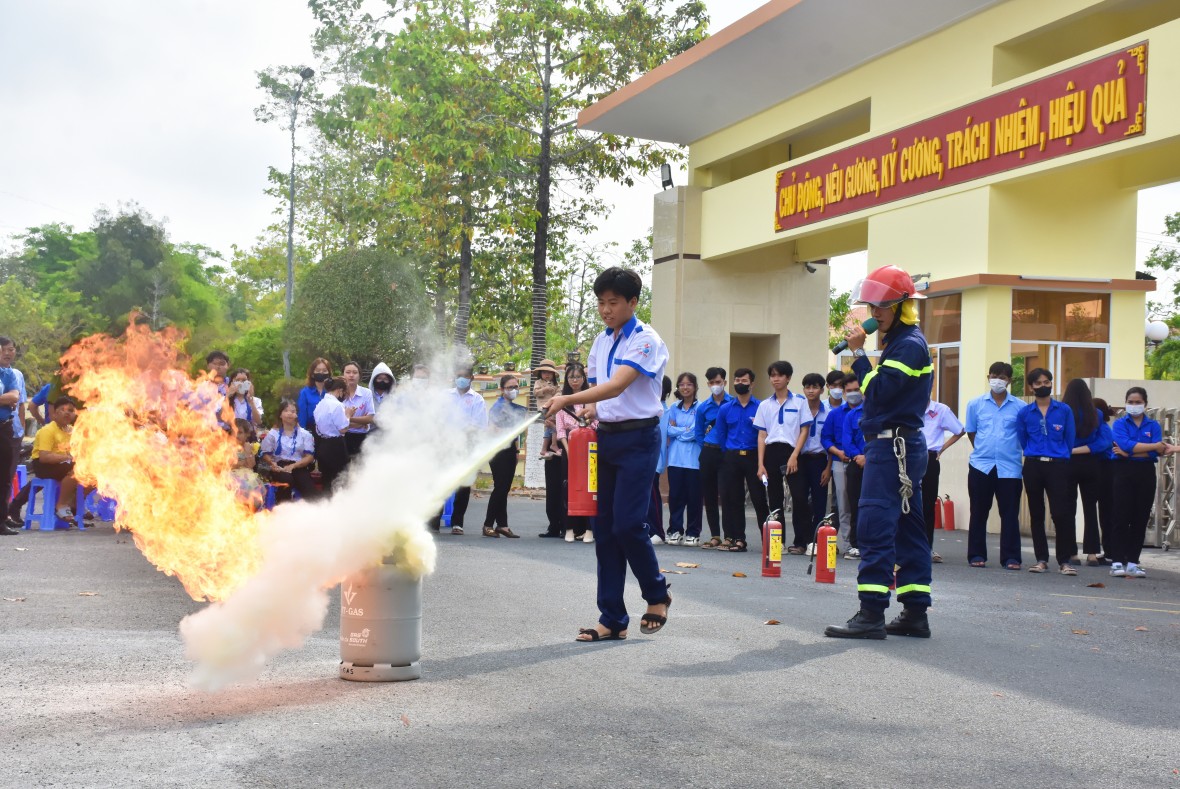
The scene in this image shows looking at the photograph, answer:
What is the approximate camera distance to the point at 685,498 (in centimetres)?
1514

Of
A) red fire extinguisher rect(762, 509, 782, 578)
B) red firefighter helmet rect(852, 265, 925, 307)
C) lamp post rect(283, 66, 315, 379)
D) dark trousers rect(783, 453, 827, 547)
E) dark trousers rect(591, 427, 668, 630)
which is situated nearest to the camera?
dark trousers rect(591, 427, 668, 630)

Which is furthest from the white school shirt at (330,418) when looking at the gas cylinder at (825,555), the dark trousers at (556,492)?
the gas cylinder at (825,555)

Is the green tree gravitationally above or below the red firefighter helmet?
above

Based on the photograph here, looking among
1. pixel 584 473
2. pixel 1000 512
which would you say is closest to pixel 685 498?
pixel 1000 512

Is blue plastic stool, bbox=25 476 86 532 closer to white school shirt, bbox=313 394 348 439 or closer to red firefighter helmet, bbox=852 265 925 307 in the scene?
white school shirt, bbox=313 394 348 439

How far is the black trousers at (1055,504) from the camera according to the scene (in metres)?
12.7

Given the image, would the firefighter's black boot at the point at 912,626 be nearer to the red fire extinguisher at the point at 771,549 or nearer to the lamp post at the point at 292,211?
the red fire extinguisher at the point at 771,549

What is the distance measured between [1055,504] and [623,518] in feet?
24.7

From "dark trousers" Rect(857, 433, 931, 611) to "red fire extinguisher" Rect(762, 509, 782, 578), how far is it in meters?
3.16

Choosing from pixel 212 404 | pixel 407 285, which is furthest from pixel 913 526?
pixel 407 285

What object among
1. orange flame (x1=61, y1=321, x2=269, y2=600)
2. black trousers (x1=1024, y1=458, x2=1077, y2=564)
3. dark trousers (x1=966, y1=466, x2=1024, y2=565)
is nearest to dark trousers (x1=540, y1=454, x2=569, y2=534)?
orange flame (x1=61, y1=321, x2=269, y2=600)

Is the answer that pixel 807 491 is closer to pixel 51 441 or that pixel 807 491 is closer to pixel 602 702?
pixel 602 702

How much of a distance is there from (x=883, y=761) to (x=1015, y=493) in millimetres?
9079

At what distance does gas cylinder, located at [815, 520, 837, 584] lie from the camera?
35.7 feet
